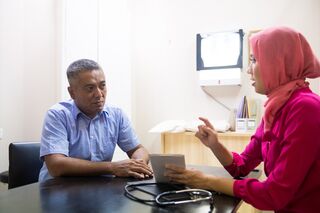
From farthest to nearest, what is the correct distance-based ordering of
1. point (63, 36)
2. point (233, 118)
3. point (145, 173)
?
point (233, 118) < point (63, 36) < point (145, 173)

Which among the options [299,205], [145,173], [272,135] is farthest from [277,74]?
[145,173]

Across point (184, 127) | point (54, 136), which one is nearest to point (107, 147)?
point (54, 136)

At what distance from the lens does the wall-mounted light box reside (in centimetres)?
294

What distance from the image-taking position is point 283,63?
109cm

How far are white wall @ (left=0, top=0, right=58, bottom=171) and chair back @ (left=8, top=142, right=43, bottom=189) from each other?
88cm

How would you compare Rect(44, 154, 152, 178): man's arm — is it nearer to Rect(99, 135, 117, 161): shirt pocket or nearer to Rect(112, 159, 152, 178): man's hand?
Rect(112, 159, 152, 178): man's hand

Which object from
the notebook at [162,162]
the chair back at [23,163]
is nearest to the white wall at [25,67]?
the chair back at [23,163]

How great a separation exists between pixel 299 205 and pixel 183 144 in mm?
1837

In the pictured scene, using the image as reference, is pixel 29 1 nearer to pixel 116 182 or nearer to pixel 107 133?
pixel 107 133

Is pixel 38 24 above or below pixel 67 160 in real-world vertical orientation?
above

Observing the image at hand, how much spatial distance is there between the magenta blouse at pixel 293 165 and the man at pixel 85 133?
1.83 ft

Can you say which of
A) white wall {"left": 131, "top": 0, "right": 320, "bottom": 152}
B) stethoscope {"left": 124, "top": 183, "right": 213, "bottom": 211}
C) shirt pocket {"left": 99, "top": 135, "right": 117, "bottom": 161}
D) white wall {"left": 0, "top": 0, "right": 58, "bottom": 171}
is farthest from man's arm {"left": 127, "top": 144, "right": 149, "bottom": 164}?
white wall {"left": 131, "top": 0, "right": 320, "bottom": 152}

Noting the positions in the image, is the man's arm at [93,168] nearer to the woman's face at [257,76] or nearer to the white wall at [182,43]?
the woman's face at [257,76]

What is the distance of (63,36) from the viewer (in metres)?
2.48
